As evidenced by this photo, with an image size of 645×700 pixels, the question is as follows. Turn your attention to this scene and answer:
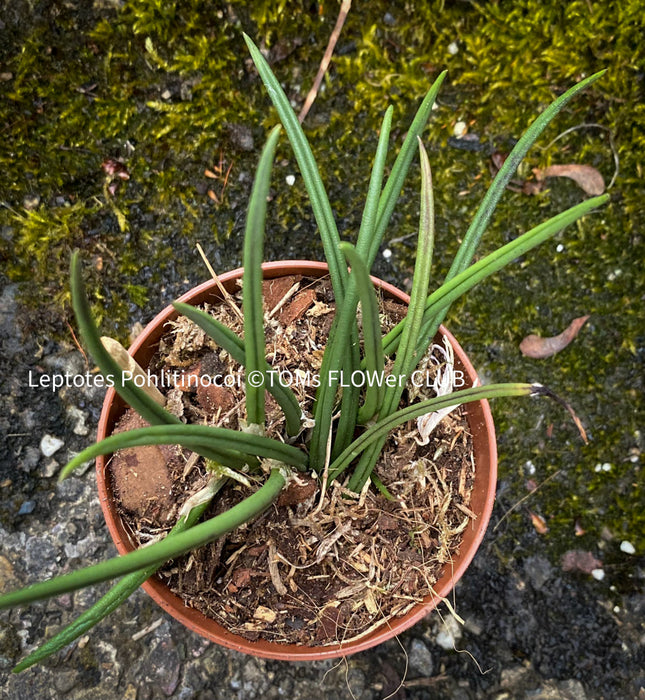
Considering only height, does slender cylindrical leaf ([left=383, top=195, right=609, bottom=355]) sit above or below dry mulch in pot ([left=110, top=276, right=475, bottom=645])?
above

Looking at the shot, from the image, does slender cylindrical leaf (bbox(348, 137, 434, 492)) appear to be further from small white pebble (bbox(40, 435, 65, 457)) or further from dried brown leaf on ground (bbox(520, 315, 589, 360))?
small white pebble (bbox(40, 435, 65, 457))

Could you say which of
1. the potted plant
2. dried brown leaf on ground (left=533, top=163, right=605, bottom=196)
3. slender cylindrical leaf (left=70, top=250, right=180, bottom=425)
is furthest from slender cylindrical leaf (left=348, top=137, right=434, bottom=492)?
dried brown leaf on ground (left=533, top=163, right=605, bottom=196)

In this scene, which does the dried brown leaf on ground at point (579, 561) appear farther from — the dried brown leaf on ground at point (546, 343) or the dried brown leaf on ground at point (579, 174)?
the dried brown leaf on ground at point (579, 174)

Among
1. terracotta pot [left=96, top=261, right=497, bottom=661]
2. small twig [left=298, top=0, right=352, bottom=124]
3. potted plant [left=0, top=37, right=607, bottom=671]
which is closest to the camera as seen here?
potted plant [left=0, top=37, right=607, bottom=671]

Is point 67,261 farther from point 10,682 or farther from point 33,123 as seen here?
point 10,682

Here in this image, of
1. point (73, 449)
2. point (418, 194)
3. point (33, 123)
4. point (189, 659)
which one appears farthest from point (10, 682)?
point (418, 194)

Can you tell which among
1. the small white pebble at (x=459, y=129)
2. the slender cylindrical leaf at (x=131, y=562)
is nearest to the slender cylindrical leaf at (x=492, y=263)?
the slender cylindrical leaf at (x=131, y=562)

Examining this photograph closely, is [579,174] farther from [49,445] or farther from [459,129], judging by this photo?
[49,445]
